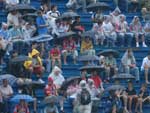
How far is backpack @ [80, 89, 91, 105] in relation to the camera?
26016 mm

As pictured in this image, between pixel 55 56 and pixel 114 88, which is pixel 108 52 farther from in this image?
pixel 114 88

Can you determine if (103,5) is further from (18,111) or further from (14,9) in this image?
(18,111)

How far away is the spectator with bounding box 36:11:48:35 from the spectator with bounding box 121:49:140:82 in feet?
11.0

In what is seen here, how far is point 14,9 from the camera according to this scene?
30.5m

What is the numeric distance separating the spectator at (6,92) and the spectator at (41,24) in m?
4.68

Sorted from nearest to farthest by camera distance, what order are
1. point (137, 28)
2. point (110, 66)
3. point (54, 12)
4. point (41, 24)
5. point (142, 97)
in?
point (142, 97)
point (110, 66)
point (41, 24)
point (54, 12)
point (137, 28)

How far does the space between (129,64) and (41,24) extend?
3909mm

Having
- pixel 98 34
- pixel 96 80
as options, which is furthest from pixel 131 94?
pixel 98 34

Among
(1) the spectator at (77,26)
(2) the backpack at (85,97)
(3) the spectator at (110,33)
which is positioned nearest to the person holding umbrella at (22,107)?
(2) the backpack at (85,97)

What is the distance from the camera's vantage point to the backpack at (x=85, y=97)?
85.4 feet

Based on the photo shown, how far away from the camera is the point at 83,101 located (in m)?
26.1

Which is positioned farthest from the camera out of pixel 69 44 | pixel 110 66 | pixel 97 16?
pixel 97 16

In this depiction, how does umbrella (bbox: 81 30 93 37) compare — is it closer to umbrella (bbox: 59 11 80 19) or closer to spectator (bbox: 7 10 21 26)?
umbrella (bbox: 59 11 80 19)

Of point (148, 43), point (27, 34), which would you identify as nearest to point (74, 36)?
point (27, 34)
